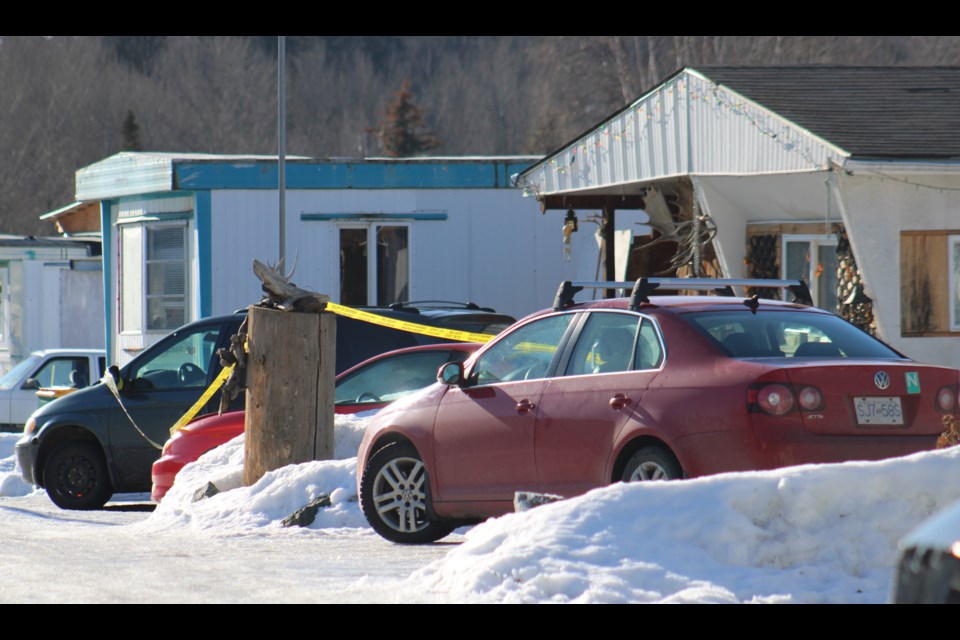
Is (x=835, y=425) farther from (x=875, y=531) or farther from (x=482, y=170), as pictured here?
(x=482, y=170)

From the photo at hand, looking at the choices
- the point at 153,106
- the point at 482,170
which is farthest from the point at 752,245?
the point at 153,106

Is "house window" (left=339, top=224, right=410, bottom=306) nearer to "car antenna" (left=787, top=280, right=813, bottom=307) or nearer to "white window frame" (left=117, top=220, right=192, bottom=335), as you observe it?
"white window frame" (left=117, top=220, right=192, bottom=335)

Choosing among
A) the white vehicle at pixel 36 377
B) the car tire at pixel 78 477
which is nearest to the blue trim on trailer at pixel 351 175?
the white vehicle at pixel 36 377

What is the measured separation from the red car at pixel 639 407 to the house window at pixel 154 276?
46.4 feet

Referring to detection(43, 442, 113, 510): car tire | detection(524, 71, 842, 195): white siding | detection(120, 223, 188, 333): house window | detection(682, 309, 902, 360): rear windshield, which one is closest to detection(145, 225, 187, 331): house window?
detection(120, 223, 188, 333): house window

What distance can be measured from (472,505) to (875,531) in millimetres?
2977

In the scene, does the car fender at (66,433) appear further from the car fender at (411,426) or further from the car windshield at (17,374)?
the car windshield at (17,374)

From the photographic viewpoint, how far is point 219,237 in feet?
75.9

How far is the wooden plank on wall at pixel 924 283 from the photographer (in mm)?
14852

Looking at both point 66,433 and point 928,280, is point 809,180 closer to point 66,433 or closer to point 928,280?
point 928,280

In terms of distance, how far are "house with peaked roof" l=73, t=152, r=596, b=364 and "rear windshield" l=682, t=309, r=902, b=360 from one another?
45.6 ft

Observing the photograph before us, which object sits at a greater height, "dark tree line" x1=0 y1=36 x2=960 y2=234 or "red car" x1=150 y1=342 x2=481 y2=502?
"dark tree line" x1=0 y1=36 x2=960 y2=234

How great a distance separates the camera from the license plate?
330 inches

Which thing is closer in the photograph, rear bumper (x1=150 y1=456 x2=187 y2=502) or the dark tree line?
rear bumper (x1=150 y1=456 x2=187 y2=502)
